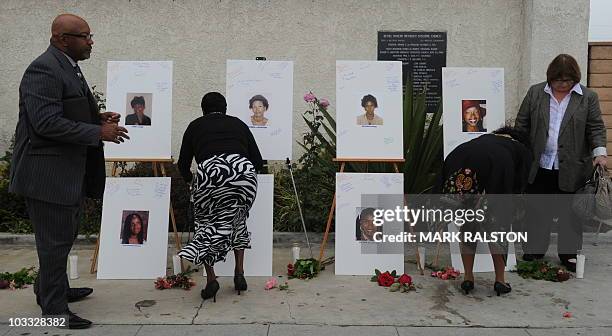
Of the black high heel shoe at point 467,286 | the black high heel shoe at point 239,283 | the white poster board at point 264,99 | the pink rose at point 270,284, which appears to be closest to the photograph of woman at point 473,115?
the black high heel shoe at point 467,286

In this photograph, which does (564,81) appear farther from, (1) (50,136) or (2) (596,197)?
(1) (50,136)

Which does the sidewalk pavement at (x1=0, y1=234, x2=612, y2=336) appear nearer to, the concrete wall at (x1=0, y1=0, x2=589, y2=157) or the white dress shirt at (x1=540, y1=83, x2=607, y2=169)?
the white dress shirt at (x1=540, y1=83, x2=607, y2=169)

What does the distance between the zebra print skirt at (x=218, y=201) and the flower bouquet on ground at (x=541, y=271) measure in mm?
2541

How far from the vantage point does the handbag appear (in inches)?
193

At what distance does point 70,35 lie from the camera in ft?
12.4

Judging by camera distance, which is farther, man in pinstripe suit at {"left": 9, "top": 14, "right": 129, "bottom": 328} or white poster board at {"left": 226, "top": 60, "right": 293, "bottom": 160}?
white poster board at {"left": 226, "top": 60, "right": 293, "bottom": 160}

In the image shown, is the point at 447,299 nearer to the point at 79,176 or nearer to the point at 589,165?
the point at 589,165

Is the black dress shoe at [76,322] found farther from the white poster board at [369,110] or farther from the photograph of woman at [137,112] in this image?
the white poster board at [369,110]

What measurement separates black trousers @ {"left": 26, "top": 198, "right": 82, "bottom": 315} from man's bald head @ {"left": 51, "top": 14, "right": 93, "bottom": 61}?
1041mm

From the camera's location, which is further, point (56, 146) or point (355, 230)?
point (355, 230)

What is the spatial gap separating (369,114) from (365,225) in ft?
3.29

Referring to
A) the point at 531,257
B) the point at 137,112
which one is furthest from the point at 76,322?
the point at 531,257

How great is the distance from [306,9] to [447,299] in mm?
4455

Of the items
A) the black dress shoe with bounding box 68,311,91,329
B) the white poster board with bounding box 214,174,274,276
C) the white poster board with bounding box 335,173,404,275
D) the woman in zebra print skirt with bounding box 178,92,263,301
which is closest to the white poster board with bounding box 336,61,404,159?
the white poster board with bounding box 335,173,404,275
